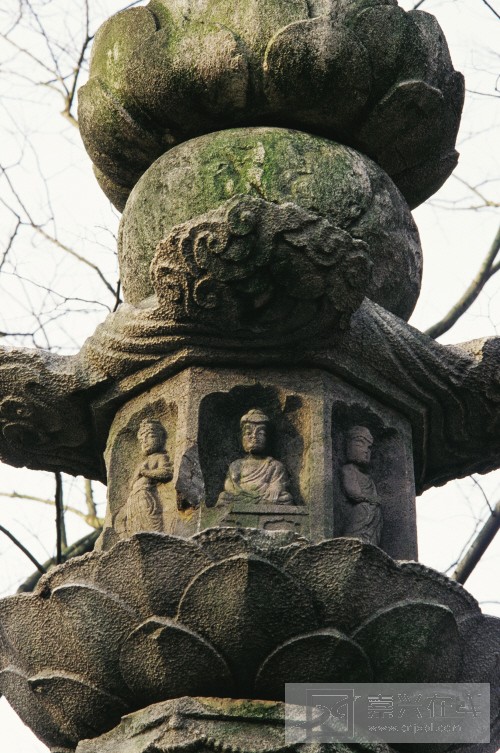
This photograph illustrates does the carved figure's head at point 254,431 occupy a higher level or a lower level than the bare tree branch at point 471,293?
lower

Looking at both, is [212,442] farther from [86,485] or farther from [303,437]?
[86,485]

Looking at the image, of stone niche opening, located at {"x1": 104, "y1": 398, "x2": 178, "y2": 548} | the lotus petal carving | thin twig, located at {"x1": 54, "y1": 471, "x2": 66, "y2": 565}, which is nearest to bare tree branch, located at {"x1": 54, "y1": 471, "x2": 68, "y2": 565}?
thin twig, located at {"x1": 54, "y1": 471, "x2": 66, "y2": 565}

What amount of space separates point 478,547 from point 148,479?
286cm

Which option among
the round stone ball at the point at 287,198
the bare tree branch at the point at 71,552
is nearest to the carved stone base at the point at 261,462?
the round stone ball at the point at 287,198

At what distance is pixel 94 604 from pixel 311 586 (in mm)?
651

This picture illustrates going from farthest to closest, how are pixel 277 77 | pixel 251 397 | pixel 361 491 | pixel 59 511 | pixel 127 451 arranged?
pixel 59 511 < pixel 277 77 < pixel 127 451 < pixel 251 397 < pixel 361 491

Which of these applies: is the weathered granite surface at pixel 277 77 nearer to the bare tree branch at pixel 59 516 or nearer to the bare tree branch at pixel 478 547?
the bare tree branch at pixel 59 516

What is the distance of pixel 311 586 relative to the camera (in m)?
4.50

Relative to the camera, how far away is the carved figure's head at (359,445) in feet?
17.2

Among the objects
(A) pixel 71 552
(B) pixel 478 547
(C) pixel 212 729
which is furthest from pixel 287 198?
(A) pixel 71 552

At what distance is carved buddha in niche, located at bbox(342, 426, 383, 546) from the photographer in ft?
16.7

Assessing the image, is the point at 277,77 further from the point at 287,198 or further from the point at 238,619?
the point at 238,619

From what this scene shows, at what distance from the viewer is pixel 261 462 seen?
16.8ft

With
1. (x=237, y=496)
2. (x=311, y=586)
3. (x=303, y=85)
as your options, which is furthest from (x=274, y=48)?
(x=311, y=586)
